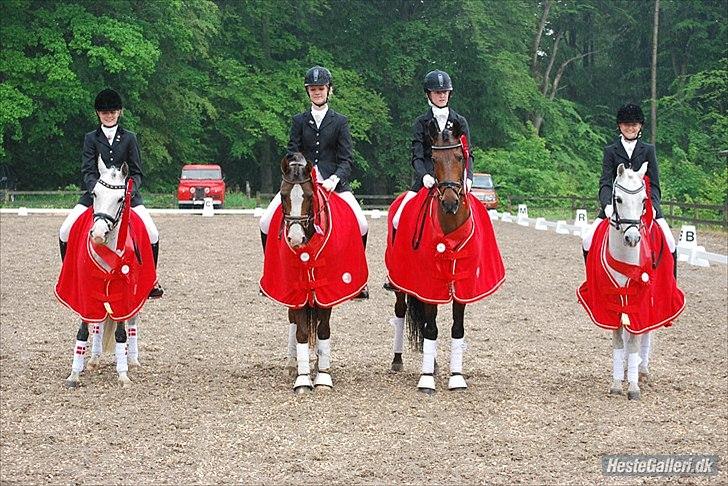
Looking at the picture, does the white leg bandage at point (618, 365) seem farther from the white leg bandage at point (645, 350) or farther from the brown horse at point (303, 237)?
the brown horse at point (303, 237)

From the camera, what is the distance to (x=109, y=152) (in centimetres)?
891

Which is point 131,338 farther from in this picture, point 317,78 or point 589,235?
point 589,235

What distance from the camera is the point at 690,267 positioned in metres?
19.0

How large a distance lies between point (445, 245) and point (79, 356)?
3.36 metres

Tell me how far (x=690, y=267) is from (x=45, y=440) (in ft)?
47.7

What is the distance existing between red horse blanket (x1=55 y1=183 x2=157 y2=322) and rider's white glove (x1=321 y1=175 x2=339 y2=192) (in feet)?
5.51

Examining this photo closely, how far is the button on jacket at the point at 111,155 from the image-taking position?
885 cm

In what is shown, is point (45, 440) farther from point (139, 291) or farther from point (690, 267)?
point (690, 267)

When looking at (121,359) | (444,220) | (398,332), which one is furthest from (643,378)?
(121,359)

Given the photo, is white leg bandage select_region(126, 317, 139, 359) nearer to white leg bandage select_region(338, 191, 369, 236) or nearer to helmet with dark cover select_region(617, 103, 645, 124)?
white leg bandage select_region(338, 191, 369, 236)

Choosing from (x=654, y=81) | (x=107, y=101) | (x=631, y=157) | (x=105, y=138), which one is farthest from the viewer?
(x=654, y=81)

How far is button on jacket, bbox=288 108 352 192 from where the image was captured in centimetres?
891

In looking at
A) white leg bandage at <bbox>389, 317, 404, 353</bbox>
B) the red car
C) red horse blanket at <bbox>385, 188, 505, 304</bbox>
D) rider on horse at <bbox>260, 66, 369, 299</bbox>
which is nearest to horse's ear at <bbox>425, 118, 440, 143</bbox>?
red horse blanket at <bbox>385, 188, 505, 304</bbox>

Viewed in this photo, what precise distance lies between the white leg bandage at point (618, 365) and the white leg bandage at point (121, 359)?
4.25m
